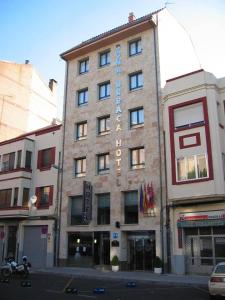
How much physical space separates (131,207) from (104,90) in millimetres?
10568

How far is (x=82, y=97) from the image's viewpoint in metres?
32.7

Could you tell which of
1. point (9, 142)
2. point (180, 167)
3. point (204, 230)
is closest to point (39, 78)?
point (9, 142)

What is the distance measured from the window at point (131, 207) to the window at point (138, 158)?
202 cm

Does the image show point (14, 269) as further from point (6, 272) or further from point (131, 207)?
point (131, 207)

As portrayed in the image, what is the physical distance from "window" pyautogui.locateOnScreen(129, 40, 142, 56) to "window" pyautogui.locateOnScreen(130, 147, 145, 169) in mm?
8423

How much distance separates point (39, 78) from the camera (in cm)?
4759

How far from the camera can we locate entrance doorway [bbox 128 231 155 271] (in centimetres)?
2511

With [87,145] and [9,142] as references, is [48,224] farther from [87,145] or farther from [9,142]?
[9,142]

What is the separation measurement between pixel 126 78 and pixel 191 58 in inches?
337

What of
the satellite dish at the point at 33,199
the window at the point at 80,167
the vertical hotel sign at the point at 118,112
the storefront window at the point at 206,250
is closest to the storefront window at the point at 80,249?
the satellite dish at the point at 33,199

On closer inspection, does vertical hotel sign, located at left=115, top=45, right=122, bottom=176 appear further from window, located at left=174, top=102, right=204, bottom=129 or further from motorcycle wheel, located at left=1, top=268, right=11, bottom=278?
motorcycle wheel, located at left=1, top=268, right=11, bottom=278

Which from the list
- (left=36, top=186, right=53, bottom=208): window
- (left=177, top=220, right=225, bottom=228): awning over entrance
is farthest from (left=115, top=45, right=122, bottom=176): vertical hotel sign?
(left=36, top=186, right=53, bottom=208): window

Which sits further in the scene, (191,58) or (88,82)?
(191,58)

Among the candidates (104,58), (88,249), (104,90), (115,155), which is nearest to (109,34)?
(104,58)
